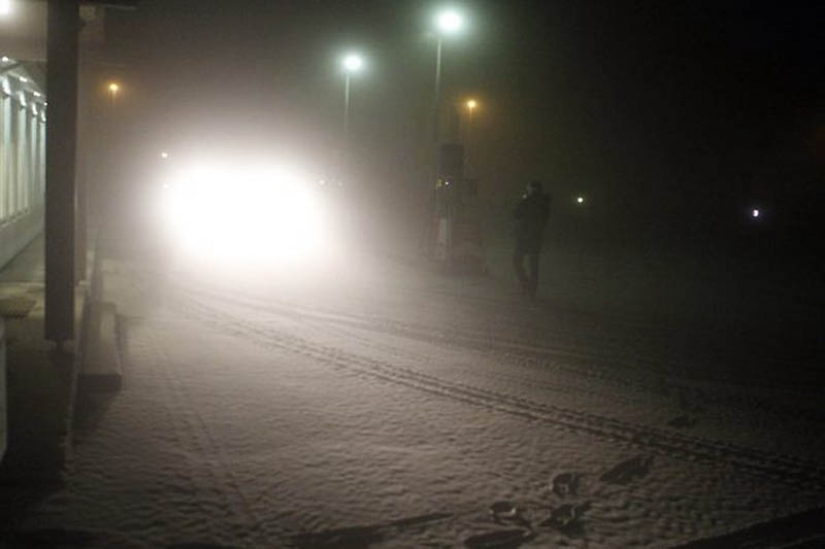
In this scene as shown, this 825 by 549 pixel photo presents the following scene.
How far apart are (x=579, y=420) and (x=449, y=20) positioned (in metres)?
13.3

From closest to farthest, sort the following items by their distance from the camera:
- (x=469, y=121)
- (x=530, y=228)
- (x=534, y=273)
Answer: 1. (x=534, y=273)
2. (x=530, y=228)
3. (x=469, y=121)

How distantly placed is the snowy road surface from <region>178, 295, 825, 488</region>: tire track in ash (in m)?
0.03

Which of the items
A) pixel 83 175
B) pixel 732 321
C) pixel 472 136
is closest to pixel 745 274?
pixel 732 321

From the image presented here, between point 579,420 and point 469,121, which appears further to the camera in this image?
point 469,121

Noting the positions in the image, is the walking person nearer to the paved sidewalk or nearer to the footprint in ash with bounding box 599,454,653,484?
the paved sidewalk

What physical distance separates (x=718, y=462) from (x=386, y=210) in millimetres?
35905

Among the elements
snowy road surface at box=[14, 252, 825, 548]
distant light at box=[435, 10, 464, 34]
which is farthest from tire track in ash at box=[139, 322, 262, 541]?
distant light at box=[435, 10, 464, 34]

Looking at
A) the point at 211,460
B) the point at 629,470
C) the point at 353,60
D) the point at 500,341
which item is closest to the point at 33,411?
the point at 211,460

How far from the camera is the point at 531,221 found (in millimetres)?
14484

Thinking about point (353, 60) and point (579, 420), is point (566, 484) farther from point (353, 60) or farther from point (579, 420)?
point (353, 60)

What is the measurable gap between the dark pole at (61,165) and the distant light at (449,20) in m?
11.9

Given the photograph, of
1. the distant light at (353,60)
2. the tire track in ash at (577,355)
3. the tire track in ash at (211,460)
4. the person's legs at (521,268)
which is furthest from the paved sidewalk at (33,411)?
the distant light at (353,60)

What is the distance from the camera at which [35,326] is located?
28.5 ft

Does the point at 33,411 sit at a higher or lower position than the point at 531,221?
lower
